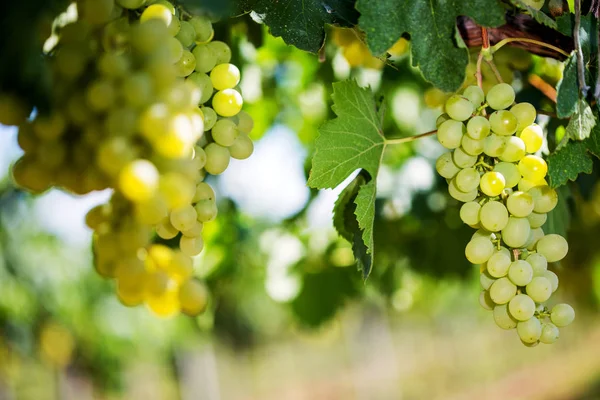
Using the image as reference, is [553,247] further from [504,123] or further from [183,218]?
[183,218]

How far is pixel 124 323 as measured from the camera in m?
6.47

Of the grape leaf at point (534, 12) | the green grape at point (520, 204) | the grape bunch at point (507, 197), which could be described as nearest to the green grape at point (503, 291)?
the grape bunch at point (507, 197)

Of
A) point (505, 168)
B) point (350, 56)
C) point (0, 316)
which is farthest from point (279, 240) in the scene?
point (0, 316)

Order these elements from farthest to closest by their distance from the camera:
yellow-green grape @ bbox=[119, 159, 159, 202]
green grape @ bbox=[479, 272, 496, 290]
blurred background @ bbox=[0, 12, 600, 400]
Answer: blurred background @ bbox=[0, 12, 600, 400] < green grape @ bbox=[479, 272, 496, 290] < yellow-green grape @ bbox=[119, 159, 159, 202]

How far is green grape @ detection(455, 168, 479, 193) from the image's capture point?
0.89m

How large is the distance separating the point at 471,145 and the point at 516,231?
14cm

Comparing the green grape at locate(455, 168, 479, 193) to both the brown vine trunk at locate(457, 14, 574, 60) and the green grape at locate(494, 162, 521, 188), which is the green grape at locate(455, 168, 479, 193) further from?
the brown vine trunk at locate(457, 14, 574, 60)

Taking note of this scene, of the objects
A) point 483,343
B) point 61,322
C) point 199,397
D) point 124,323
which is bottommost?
point 483,343

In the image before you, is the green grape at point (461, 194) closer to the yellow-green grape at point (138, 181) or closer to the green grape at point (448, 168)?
the green grape at point (448, 168)

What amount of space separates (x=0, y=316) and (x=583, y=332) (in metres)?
12.1

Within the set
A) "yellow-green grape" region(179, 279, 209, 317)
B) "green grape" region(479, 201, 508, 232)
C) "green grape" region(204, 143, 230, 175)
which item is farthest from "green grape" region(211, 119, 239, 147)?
"green grape" region(479, 201, 508, 232)

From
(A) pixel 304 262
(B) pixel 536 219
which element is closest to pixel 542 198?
(B) pixel 536 219

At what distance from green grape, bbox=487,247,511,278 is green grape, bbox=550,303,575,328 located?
92 millimetres

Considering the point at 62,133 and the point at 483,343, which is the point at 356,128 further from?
the point at 483,343
